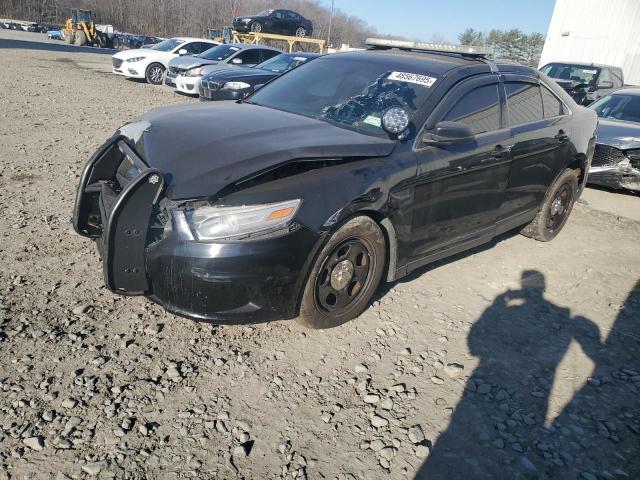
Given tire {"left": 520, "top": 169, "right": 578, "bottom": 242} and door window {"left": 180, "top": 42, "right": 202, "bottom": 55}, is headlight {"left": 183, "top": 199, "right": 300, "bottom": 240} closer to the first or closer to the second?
tire {"left": 520, "top": 169, "right": 578, "bottom": 242}

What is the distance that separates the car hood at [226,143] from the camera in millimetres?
2506

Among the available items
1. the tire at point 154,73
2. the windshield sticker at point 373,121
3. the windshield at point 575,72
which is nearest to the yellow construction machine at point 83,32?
the tire at point 154,73

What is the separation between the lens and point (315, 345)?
3004 millimetres

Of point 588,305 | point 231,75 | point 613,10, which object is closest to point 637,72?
point 613,10

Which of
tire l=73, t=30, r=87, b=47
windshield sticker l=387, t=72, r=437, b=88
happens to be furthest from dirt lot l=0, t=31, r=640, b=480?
tire l=73, t=30, r=87, b=47

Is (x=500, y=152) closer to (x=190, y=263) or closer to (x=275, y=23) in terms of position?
(x=190, y=263)

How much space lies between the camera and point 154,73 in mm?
16031

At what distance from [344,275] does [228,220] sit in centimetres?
91

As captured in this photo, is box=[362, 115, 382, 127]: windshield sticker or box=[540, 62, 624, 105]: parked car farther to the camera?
box=[540, 62, 624, 105]: parked car

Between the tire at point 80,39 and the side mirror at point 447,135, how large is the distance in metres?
44.0

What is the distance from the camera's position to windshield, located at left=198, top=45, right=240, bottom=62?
14617mm

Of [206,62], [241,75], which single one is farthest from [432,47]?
[206,62]

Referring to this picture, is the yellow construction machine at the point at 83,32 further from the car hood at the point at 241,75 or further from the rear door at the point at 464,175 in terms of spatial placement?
the rear door at the point at 464,175

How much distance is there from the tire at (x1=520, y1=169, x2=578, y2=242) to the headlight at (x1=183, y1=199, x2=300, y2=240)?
11.2 ft
